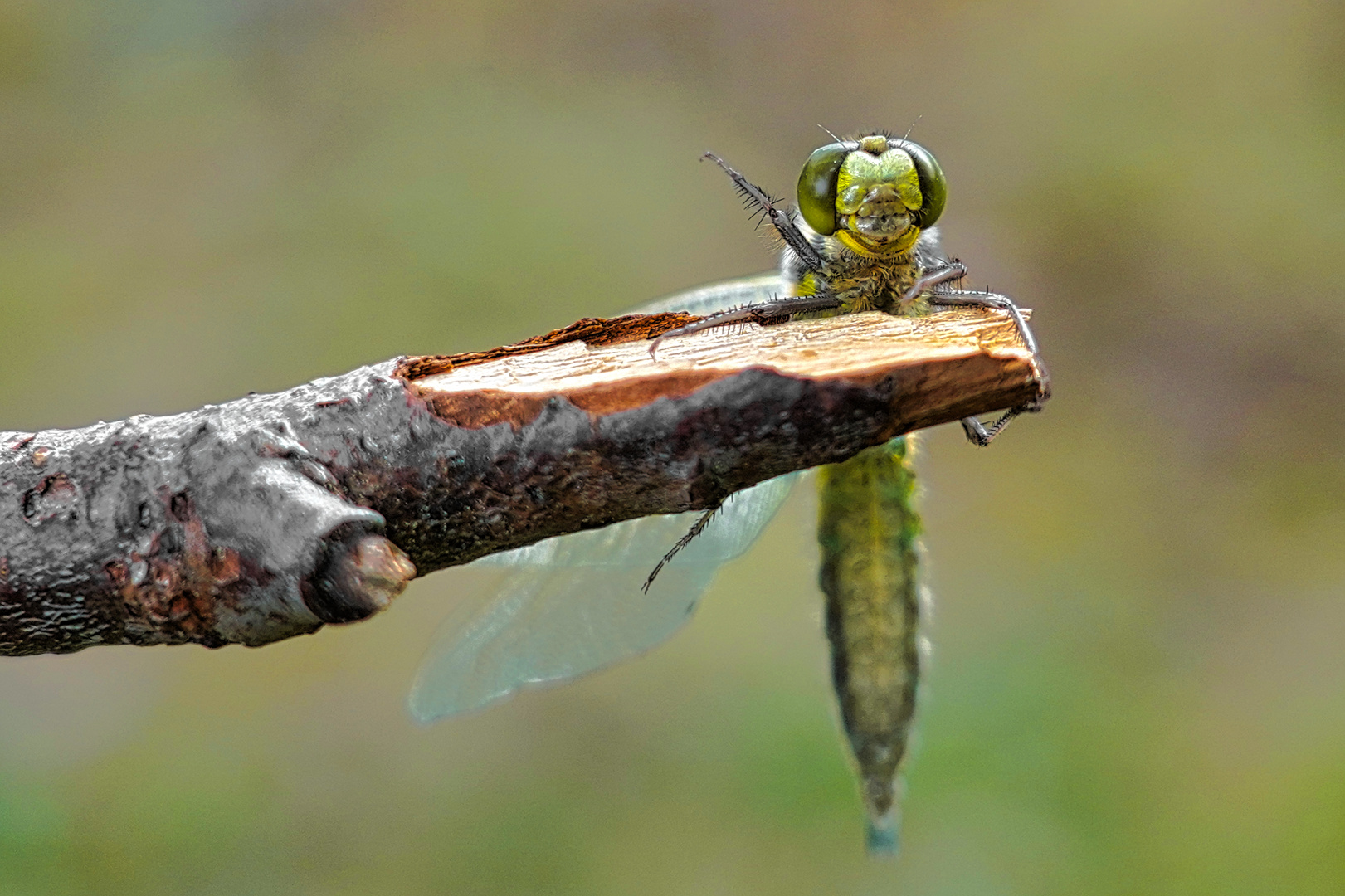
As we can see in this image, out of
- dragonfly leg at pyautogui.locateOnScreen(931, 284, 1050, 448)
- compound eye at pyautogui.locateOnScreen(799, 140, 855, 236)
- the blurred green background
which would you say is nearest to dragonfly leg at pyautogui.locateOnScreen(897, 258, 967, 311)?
dragonfly leg at pyautogui.locateOnScreen(931, 284, 1050, 448)

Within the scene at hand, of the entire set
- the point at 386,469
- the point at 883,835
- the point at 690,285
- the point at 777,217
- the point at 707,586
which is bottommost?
the point at 883,835

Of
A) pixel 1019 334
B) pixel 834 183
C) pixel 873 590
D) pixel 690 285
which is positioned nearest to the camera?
pixel 1019 334

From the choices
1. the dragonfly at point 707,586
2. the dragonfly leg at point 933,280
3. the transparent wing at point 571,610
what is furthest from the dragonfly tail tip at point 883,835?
the dragonfly leg at point 933,280

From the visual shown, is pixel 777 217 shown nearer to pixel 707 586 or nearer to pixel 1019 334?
pixel 1019 334

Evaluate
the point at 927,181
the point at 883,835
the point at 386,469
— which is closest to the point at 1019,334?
the point at 927,181

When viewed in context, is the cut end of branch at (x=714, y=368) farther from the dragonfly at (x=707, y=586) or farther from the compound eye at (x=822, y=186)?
the dragonfly at (x=707, y=586)

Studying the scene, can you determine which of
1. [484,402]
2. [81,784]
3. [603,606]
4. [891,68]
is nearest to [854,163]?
[484,402]
